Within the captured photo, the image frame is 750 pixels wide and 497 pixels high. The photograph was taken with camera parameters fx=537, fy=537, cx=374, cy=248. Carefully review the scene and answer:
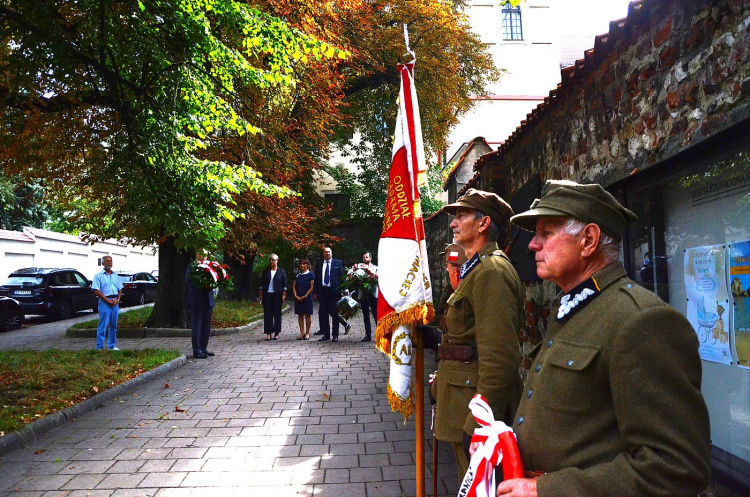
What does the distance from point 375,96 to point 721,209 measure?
19475 mm

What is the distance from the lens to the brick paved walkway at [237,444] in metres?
4.21

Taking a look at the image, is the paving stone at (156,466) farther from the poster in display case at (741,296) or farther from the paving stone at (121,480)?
the poster in display case at (741,296)

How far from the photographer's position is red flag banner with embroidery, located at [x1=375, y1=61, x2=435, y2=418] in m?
3.53

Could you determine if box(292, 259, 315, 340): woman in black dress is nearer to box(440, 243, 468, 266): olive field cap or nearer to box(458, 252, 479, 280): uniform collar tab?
box(440, 243, 468, 266): olive field cap

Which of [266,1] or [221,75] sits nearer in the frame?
[221,75]

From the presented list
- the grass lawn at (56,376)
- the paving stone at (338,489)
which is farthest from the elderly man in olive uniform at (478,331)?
the grass lawn at (56,376)

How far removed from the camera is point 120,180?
8.43 meters

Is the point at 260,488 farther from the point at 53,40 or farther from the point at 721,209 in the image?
the point at 53,40

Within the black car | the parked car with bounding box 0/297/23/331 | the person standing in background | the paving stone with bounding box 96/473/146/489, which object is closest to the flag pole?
the paving stone with bounding box 96/473/146/489

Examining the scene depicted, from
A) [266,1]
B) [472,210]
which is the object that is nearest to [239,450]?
[472,210]

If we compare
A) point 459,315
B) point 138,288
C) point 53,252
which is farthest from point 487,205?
point 53,252

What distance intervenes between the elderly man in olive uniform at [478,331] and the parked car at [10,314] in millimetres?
16097

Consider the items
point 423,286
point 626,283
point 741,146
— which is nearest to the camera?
point 626,283

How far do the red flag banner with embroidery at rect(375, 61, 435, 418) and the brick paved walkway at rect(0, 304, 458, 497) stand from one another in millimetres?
1138
